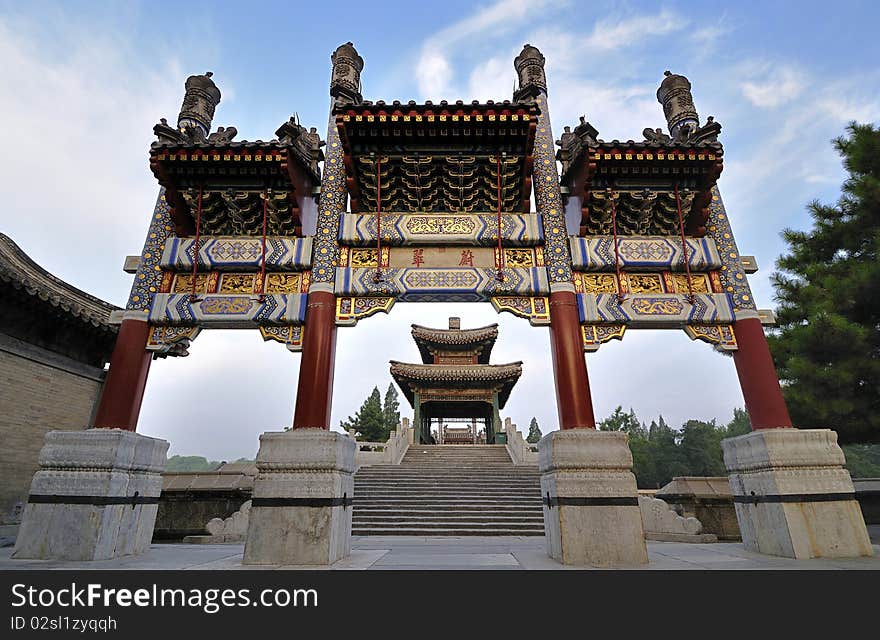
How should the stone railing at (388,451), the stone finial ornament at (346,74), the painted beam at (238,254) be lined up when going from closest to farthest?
the painted beam at (238,254) < the stone finial ornament at (346,74) < the stone railing at (388,451)

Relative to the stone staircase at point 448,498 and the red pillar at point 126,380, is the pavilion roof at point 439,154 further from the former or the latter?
the stone staircase at point 448,498

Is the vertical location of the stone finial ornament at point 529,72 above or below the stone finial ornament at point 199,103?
above

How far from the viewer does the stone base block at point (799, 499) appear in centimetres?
517

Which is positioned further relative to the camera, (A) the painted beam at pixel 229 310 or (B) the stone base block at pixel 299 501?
(A) the painted beam at pixel 229 310

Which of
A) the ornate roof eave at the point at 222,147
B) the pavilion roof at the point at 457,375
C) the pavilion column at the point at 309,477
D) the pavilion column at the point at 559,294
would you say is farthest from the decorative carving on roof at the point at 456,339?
the ornate roof eave at the point at 222,147

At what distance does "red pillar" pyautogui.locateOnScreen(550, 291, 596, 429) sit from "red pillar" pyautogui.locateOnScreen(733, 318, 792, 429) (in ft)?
7.83

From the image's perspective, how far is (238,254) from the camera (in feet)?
23.2

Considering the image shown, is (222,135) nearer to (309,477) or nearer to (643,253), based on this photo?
(309,477)

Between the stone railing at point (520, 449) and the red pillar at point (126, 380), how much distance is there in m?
13.7

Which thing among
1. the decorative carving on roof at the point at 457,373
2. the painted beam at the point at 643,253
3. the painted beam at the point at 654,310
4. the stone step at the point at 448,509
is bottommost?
the stone step at the point at 448,509
